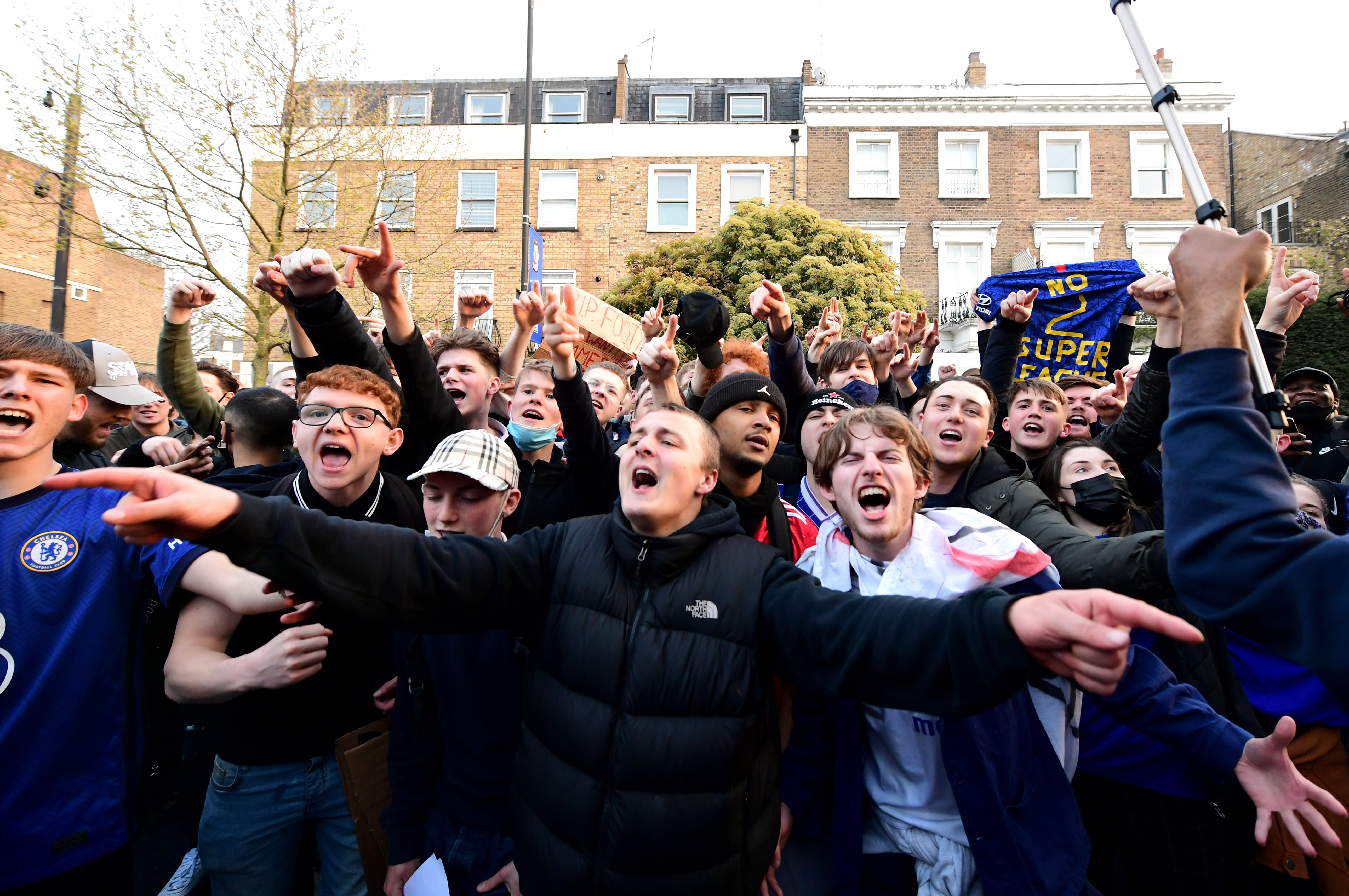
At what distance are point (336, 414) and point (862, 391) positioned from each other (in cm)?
276

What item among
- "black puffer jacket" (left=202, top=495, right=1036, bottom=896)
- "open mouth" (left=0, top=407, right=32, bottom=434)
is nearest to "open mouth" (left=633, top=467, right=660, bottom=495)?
"black puffer jacket" (left=202, top=495, right=1036, bottom=896)

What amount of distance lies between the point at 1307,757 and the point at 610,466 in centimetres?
287

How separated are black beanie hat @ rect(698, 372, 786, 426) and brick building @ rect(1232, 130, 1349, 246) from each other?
25.0 meters

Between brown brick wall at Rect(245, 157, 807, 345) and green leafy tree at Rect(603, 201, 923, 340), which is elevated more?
brown brick wall at Rect(245, 157, 807, 345)

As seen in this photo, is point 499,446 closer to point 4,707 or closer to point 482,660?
point 482,660

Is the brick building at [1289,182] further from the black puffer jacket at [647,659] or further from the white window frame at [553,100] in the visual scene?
the black puffer jacket at [647,659]

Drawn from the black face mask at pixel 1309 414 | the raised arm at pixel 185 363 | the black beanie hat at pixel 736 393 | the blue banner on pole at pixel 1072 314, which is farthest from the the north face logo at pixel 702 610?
the black face mask at pixel 1309 414

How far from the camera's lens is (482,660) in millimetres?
2197

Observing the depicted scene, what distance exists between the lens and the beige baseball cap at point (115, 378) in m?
3.56

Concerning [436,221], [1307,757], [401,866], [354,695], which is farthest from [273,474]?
[436,221]

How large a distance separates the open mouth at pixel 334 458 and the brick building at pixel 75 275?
10513mm

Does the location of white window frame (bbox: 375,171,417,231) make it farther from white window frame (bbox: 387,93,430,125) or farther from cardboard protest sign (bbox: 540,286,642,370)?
cardboard protest sign (bbox: 540,286,642,370)

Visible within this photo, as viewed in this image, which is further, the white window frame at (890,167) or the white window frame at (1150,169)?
the white window frame at (890,167)

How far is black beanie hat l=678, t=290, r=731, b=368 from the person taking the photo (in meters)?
3.35
